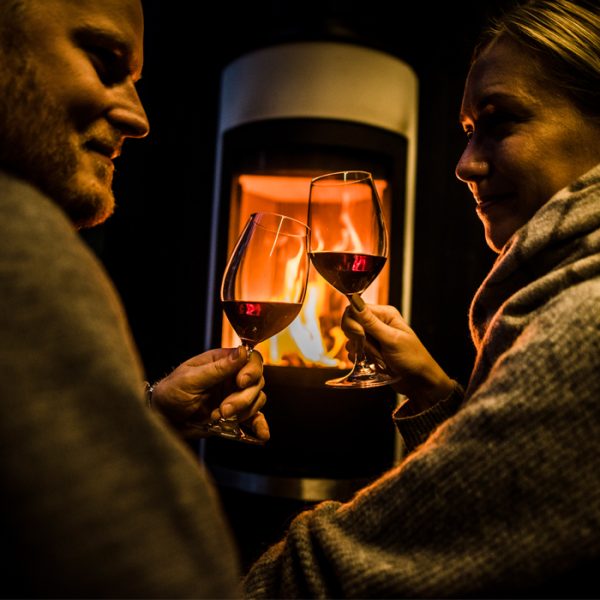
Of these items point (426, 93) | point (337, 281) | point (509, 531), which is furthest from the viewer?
point (426, 93)

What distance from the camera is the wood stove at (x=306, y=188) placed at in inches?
92.9

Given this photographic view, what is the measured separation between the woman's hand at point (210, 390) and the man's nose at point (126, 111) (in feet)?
1.74

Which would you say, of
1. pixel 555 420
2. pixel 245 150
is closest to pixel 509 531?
pixel 555 420

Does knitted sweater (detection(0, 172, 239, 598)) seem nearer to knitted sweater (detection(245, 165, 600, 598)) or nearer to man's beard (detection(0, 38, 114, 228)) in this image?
knitted sweater (detection(245, 165, 600, 598))

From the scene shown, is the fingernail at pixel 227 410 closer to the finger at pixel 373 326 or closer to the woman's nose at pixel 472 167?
the finger at pixel 373 326

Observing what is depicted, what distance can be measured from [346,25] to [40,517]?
255 centimetres

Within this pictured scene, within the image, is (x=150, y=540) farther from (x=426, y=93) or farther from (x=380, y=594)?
(x=426, y=93)

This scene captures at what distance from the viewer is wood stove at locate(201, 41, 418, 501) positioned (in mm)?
2359

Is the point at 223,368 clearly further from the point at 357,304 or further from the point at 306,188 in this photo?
the point at 306,188

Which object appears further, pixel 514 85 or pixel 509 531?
pixel 514 85

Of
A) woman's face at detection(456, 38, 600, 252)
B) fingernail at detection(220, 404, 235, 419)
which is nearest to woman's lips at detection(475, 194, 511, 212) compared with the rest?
woman's face at detection(456, 38, 600, 252)

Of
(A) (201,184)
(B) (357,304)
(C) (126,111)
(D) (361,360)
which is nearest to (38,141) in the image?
(C) (126,111)

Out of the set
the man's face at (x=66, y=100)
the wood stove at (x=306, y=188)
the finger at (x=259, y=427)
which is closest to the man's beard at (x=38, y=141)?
the man's face at (x=66, y=100)

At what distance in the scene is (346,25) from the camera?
2.45 m
